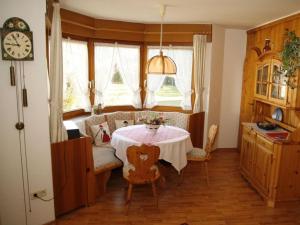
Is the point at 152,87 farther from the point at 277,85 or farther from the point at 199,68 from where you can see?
the point at 277,85

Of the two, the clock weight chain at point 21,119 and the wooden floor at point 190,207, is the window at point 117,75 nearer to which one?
the wooden floor at point 190,207

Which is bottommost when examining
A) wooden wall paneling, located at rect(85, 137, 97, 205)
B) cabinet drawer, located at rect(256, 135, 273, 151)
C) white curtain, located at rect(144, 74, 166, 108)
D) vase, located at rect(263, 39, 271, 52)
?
wooden wall paneling, located at rect(85, 137, 97, 205)

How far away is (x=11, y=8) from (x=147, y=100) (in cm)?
327

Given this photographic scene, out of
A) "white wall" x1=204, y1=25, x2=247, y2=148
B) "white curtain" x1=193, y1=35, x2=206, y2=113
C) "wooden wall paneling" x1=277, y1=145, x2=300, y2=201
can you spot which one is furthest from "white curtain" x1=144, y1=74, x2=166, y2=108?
"wooden wall paneling" x1=277, y1=145, x2=300, y2=201

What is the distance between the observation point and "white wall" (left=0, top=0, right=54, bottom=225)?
Answer: 2480 mm

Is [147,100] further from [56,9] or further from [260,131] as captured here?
[56,9]

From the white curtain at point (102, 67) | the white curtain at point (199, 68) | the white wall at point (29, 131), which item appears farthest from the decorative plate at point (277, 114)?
the white wall at point (29, 131)

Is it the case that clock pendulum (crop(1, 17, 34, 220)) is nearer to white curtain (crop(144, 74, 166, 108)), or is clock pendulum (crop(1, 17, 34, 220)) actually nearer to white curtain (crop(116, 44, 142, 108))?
white curtain (crop(116, 44, 142, 108))

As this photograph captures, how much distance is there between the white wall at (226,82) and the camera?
5098 millimetres

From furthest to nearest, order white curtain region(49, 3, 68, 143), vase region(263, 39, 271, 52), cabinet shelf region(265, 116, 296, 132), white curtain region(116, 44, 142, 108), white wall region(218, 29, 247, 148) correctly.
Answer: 1. white wall region(218, 29, 247, 148)
2. white curtain region(116, 44, 142, 108)
3. vase region(263, 39, 271, 52)
4. cabinet shelf region(265, 116, 296, 132)
5. white curtain region(49, 3, 68, 143)

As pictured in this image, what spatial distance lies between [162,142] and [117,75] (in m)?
2.14

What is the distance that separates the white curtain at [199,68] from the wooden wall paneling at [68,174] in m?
2.70

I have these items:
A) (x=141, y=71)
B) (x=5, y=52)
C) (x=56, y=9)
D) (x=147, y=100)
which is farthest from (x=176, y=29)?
(x=5, y=52)

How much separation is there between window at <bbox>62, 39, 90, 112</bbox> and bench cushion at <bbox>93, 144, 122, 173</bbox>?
1019 mm
